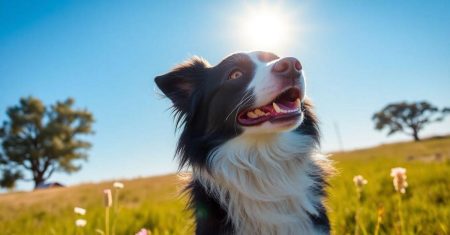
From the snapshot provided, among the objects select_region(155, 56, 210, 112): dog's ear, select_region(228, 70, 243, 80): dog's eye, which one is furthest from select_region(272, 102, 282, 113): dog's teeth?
select_region(155, 56, 210, 112): dog's ear

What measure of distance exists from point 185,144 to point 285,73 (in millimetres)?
1076

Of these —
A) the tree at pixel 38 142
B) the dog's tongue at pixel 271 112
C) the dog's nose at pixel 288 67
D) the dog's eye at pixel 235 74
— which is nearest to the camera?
the dog's nose at pixel 288 67

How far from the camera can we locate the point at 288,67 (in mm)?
2863

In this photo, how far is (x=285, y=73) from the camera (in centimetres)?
289

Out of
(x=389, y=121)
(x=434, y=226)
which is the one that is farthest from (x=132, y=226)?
(x=389, y=121)

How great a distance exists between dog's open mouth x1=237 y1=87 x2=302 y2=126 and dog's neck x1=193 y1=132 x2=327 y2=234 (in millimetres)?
198

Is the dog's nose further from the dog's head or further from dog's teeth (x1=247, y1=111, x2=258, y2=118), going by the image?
dog's teeth (x1=247, y1=111, x2=258, y2=118)

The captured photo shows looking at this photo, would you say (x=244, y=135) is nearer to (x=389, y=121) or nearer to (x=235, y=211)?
(x=235, y=211)

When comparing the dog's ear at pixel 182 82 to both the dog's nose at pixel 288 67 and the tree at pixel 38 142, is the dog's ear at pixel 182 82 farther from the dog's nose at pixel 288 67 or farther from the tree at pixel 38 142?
the tree at pixel 38 142

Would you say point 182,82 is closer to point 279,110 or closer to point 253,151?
point 253,151

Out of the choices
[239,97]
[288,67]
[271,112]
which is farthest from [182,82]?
[288,67]

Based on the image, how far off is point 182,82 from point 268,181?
1283mm

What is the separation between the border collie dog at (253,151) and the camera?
9.54 feet

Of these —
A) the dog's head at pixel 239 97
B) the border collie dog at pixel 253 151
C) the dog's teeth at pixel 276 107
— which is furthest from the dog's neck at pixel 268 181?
the dog's teeth at pixel 276 107
